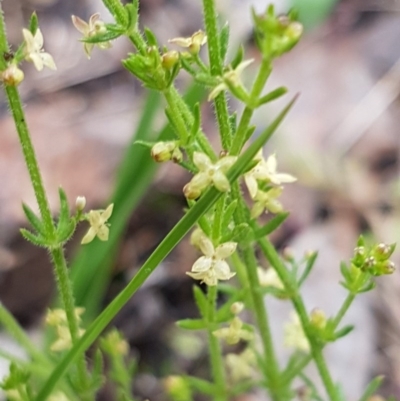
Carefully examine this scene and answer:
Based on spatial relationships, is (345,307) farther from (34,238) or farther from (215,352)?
(34,238)

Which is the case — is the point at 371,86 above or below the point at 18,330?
below

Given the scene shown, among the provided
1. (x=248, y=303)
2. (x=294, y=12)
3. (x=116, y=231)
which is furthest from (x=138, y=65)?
(x=116, y=231)

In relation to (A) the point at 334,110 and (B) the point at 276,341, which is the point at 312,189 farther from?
(B) the point at 276,341

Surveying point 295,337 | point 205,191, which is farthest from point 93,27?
point 295,337

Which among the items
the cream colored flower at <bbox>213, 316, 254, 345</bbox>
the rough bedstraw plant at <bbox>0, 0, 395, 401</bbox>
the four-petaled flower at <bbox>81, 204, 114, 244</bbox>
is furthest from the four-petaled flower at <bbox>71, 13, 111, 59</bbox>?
the cream colored flower at <bbox>213, 316, 254, 345</bbox>

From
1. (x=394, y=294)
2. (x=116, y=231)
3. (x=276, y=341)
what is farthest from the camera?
(x=394, y=294)

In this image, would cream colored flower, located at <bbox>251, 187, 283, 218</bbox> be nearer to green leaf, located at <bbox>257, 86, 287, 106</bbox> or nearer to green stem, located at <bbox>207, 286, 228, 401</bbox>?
green stem, located at <bbox>207, 286, 228, 401</bbox>
